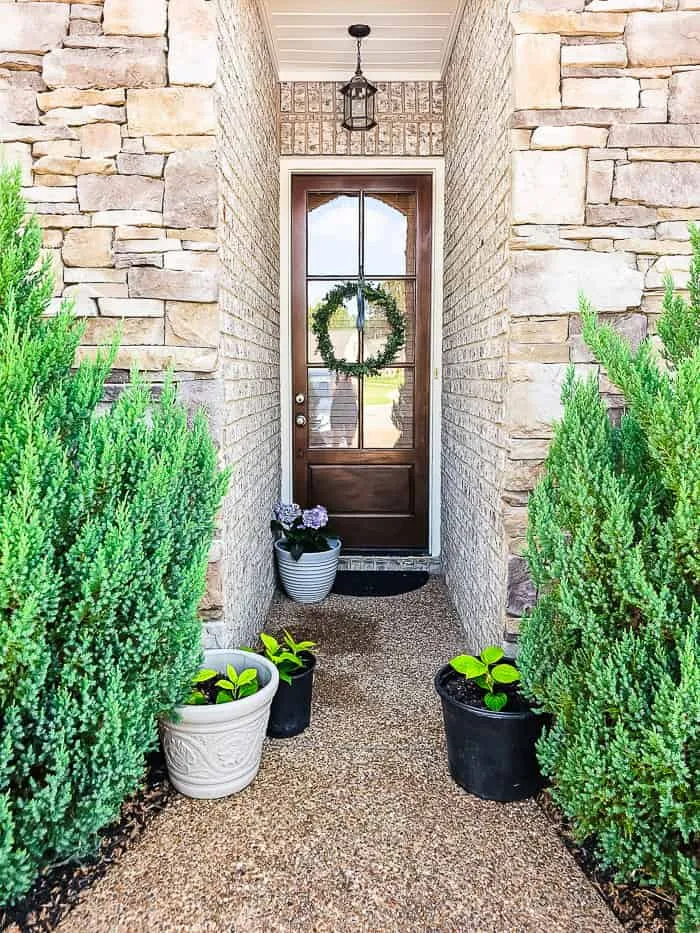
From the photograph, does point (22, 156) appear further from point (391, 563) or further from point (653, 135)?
point (391, 563)

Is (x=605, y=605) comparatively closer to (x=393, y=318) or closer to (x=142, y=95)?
(x=142, y=95)

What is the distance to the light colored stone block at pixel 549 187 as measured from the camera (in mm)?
2293

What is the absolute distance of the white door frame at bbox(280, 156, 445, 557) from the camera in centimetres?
416

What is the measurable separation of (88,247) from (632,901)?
94.1 inches

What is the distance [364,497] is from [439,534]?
1.69 ft

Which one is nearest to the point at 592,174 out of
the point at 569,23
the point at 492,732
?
the point at 569,23

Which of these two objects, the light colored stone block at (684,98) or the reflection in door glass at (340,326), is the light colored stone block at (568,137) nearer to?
the light colored stone block at (684,98)

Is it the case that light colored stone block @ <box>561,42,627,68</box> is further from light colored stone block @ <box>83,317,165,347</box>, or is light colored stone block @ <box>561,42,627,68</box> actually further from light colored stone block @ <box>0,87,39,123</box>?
light colored stone block @ <box>0,87,39,123</box>

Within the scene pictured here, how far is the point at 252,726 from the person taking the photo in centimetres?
203

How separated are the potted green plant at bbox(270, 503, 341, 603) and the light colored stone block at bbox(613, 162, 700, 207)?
2.17m

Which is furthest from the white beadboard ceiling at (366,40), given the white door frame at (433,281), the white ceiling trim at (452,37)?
the white door frame at (433,281)

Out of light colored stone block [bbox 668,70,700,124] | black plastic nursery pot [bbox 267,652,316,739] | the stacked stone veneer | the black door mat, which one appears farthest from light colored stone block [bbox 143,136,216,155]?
the black door mat

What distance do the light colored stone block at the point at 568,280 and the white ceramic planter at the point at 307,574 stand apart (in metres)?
1.88

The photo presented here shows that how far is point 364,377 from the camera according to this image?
4.35m
